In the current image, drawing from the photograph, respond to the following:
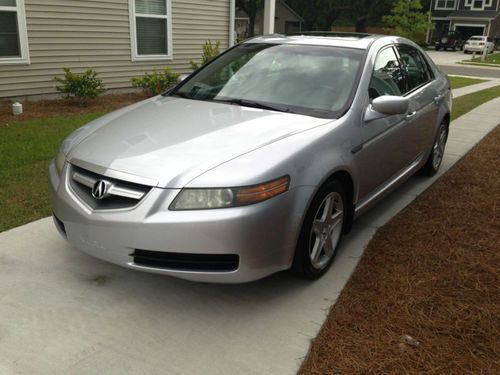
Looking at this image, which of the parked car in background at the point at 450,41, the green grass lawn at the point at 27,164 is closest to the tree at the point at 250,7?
the parked car in background at the point at 450,41

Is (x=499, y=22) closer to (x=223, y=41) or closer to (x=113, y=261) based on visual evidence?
(x=223, y=41)

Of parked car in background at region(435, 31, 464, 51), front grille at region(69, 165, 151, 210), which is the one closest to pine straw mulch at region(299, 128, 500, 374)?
front grille at region(69, 165, 151, 210)

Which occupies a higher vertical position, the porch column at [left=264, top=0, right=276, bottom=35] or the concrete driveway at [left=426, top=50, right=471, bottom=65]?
the porch column at [left=264, top=0, right=276, bottom=35]

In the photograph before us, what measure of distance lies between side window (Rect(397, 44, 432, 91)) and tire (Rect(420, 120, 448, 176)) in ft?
2.27

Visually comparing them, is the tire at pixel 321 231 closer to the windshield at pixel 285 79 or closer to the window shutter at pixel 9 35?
the windshield at pixel 285 79

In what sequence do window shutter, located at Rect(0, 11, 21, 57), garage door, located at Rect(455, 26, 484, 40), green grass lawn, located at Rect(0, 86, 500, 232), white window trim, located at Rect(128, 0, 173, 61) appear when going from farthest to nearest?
garage door, located at Rect(455, 26, 484, 40), white window trim, located at Rect(128, 0, 173, 61), window shutter, located at Rect(0, 11, 21, 57), green grass lawn, located at Rect(0, 86, 500, 232)

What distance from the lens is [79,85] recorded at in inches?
353

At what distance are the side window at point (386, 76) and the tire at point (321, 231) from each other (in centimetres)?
98

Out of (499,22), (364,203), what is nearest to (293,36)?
(364,203)

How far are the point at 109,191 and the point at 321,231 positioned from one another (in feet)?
4.63

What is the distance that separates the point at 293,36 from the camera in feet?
15.4

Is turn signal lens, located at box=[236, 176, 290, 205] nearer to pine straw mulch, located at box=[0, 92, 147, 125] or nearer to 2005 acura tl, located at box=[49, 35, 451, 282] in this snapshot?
2005 acura tl, located at box=[49, 35, 451, 282]

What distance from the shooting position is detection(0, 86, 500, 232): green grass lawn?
4359 millimetres

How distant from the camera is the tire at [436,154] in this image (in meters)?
5.75
